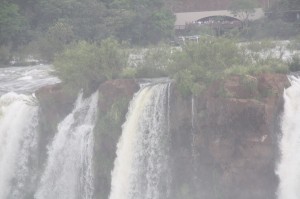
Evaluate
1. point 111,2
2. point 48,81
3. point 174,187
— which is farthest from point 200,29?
point 174,187

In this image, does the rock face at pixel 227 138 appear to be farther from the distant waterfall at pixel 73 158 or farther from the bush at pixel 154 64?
the bush at pixel 154 64

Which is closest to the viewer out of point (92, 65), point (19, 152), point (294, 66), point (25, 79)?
point (294, 66)

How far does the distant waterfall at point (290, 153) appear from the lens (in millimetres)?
13914

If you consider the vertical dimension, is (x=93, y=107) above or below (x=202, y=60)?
below

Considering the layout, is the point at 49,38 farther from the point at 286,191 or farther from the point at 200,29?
the point at 286,191

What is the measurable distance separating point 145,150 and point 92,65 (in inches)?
132

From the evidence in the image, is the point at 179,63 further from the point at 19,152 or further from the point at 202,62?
the point at 19,152

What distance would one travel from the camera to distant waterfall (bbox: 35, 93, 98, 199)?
658 inches

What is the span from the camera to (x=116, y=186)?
51.7 ft

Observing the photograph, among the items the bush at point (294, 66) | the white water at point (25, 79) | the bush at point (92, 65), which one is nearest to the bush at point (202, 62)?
the bush at point (294, 66)

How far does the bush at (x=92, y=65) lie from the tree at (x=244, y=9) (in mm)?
15133

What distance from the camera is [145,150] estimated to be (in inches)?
617

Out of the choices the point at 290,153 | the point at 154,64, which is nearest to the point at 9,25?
the point at 154,64

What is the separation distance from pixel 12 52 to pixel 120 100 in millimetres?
18225
